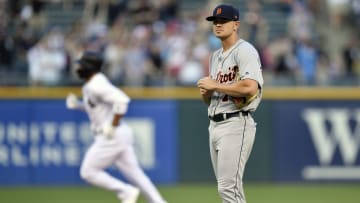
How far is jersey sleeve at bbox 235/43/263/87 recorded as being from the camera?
312 inches

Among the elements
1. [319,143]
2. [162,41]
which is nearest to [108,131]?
[319,143]

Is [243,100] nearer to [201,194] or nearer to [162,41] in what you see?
[201,194]

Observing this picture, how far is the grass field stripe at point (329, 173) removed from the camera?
15.7 meters

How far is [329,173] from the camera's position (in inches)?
619

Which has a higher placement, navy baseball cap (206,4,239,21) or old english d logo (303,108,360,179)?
navy baseball cap (206,4,239,21)

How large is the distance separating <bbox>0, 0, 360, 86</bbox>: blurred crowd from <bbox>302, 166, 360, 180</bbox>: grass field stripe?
1602 millimetres

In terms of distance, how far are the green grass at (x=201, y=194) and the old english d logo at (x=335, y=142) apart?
1.02 ft

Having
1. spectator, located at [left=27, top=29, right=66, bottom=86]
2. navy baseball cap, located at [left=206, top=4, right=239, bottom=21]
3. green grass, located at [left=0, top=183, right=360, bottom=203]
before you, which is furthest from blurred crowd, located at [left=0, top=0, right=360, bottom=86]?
navy baseball cap, located at [left=206, top=4, right=239, bottom=21]

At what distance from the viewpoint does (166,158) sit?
15.7m

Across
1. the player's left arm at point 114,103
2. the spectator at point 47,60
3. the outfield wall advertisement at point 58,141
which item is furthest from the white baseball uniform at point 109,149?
the spectator at point 47,60

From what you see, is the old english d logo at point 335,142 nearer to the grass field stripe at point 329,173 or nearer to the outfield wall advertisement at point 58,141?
the grass field stripe at point 329,173

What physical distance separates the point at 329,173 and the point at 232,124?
798 cm

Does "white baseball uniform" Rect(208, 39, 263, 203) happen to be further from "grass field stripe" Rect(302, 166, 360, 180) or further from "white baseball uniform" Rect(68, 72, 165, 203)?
"grass field stripe" Rect(302, 166, 360, 180)

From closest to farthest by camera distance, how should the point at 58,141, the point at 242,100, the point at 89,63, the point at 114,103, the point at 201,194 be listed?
the point at 242,100 < the point at 114,103 < the point at 89,63 < the point at 201,194 < the point at 58,141
